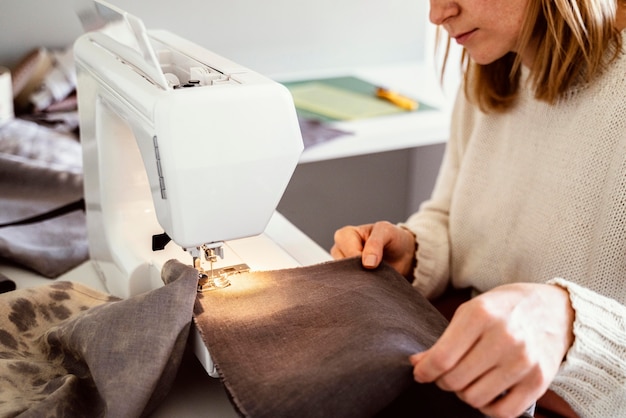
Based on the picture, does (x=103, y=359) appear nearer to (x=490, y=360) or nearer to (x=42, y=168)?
(x=490, y=360)

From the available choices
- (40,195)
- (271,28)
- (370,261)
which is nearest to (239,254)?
(370,261)

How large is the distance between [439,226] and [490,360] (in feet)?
2.38

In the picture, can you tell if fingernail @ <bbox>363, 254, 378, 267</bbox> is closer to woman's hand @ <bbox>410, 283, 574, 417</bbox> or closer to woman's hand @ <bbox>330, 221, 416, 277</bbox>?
woman's hand @ <bbox>330, 221, 416, 277</bbox>

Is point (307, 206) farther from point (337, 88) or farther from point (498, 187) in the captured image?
point (498, 187)

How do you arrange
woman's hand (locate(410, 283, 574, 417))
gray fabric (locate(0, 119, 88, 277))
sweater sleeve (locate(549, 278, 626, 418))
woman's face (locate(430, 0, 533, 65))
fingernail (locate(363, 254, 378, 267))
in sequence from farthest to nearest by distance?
gray fabric (locate(0, 119, 88, 277)), woman's face (locate(430, 0, 533, 65)), fingernail (locate(363, 254, 378, 267)), sweater sleeve (locate(549, 278, 626, 418)), woman's hand (locate(410, 283, 574, 417))

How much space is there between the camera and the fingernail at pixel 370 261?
42.5 inches

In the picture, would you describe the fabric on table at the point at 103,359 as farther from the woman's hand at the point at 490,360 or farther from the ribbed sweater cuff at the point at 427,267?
the ribbed sweater cuff at the point at 427,267

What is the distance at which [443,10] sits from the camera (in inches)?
48.0

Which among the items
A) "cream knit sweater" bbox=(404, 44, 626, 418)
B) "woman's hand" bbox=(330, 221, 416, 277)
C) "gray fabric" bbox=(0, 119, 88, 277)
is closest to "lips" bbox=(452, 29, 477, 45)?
"cream knit sweater" bbox=(404, 44, 626, 418)

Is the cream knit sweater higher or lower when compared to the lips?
lower

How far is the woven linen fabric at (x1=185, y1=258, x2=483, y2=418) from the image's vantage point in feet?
2.54

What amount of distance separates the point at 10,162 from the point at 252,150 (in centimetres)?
84

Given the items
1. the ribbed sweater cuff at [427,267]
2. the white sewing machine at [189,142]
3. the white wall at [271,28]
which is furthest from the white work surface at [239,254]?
the white wall at [271,28]

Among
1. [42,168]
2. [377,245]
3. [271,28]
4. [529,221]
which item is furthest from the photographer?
[271,28]
